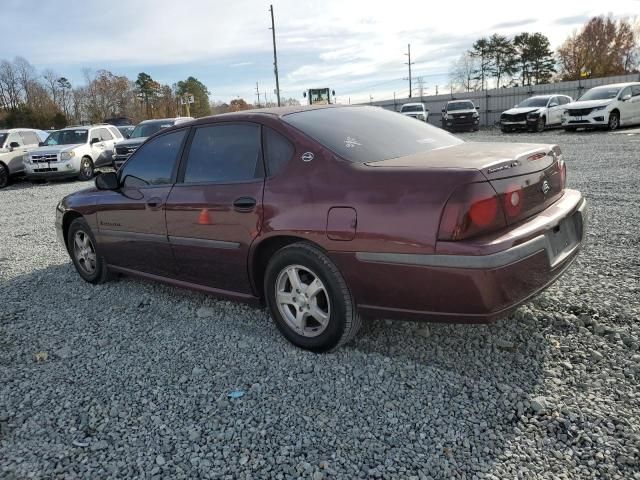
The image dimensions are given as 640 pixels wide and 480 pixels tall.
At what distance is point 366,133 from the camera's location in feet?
11.4

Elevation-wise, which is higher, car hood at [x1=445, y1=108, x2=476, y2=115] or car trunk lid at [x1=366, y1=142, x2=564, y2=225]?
car hood at [x1=445, y1=108, x2=476, y2=115]

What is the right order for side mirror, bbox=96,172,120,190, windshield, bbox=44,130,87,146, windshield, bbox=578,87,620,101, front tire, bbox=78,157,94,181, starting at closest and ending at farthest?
side mirror, bbox=96,172,120,190 → front tire, bbox=78,157,94,181 → windshield, bbox=44,130,87,146 → windshield, bbox=578,87,620,101

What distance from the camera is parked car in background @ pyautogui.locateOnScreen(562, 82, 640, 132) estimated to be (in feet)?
61.7

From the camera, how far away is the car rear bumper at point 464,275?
2.60 m

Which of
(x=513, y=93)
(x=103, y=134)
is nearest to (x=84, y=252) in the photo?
(x=103, y=134)

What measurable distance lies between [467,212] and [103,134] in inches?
687

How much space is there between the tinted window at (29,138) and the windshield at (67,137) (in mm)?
766

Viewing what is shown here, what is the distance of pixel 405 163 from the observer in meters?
2.97

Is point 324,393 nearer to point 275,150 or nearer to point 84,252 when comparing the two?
point 275,150

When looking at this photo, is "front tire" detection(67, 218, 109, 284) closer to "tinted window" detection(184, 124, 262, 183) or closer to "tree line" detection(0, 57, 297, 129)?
"tinted window" detection(184, 124, 262, 183)

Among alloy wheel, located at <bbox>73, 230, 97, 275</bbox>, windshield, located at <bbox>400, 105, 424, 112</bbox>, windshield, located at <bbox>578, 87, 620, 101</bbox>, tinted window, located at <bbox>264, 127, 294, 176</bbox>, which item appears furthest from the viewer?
windshield, located at <bbox>400, 105, 424, 112</bbox>

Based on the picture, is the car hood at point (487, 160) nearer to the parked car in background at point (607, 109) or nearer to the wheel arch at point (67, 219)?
the wheel arch at point (67, 219)

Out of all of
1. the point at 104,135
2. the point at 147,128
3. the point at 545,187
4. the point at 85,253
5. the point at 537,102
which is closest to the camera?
the point at 545,187

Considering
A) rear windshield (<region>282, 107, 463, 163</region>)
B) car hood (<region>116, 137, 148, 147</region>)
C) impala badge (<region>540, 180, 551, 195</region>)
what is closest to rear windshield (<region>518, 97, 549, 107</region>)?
car hood (<region>116, 137, 148, 147</region>)
